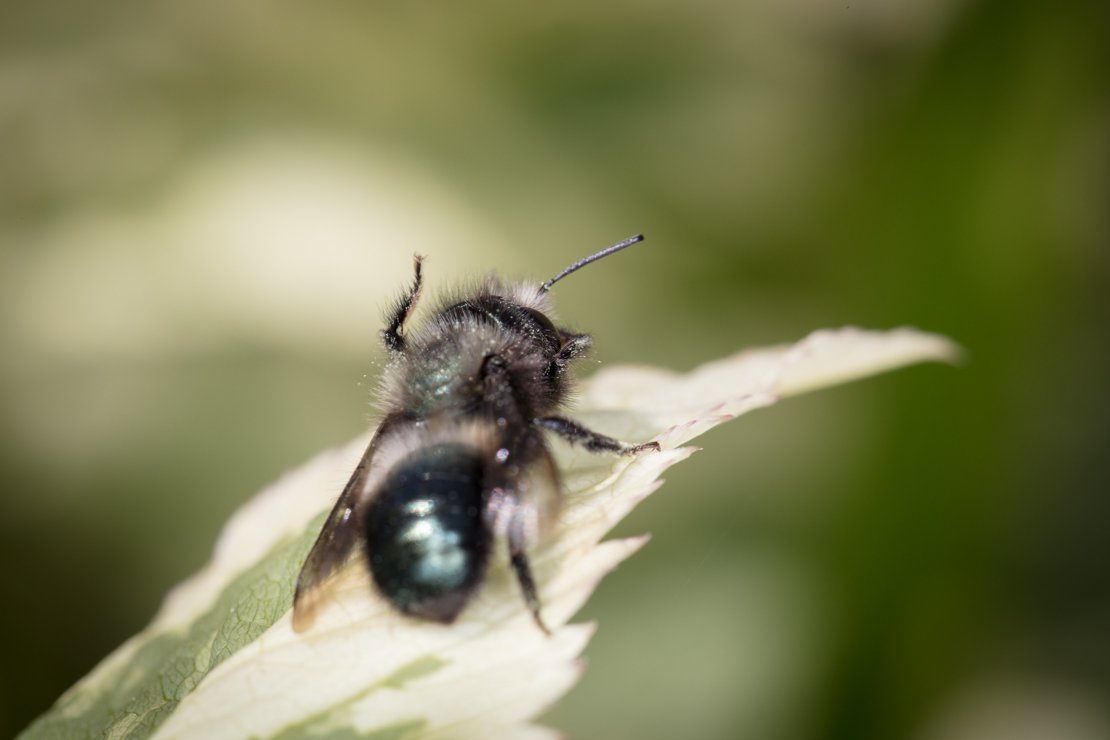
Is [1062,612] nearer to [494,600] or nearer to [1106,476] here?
[1106,476]

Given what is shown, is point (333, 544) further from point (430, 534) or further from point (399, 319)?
point (399, 319)

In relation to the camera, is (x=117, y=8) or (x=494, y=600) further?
(x=117, y=8)

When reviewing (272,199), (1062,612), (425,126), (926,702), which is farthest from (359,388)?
(1062,612)

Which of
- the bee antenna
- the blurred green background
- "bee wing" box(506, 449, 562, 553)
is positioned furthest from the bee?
the blurred green background

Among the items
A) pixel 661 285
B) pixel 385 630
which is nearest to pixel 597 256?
pixel 385 630

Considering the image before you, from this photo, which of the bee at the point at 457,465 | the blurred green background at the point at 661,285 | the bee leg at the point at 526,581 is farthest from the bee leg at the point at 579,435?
the blurred green background at the point at 661,285

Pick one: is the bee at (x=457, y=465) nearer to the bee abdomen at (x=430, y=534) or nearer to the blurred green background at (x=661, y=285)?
the bee abdomen at (x=430, y=534)
